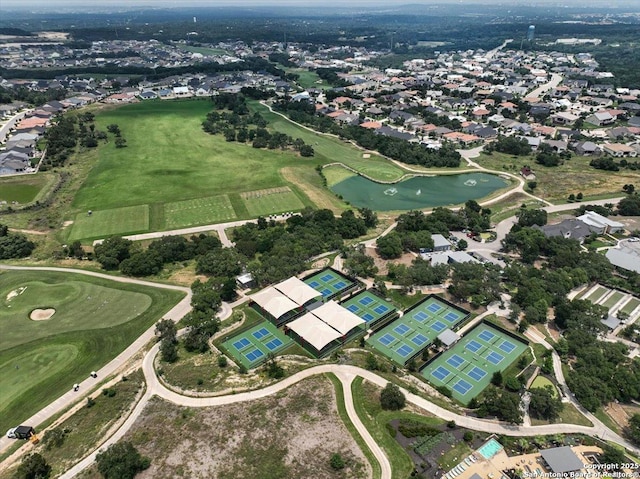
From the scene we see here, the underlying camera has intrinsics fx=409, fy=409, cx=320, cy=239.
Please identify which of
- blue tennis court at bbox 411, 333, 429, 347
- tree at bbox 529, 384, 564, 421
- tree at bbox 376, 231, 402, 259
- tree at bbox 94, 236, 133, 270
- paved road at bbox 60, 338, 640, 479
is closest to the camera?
paved road at bbox 60, 338, 640, 479

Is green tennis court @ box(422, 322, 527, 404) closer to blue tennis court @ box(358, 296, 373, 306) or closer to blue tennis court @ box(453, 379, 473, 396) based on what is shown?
blue tennis court @ box(453, 379, 473, 396)

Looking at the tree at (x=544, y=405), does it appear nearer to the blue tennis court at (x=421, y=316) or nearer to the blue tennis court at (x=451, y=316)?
the blue tennis court at (x=451, y=316)

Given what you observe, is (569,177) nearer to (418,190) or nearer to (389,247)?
(418,190)

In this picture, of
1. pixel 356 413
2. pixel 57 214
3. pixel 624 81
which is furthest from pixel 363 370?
pixel 624 81

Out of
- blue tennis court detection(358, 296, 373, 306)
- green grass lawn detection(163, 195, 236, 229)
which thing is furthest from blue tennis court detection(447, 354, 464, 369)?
green grass lawn detection(163, 195, 236, 229)

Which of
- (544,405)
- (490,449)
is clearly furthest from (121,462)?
(544,405)

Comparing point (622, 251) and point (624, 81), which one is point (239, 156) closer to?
point (622, 251)
